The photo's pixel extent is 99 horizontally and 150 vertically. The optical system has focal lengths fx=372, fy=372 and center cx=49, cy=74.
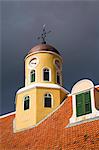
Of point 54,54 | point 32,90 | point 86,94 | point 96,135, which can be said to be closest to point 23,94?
point 32,90

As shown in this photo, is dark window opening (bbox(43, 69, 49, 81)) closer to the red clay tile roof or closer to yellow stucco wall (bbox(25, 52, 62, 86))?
yellow stucco wall (bbox(25, 52, 62, 86))

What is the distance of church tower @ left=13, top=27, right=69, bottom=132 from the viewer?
25.0 m

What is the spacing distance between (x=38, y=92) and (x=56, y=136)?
16.1ft

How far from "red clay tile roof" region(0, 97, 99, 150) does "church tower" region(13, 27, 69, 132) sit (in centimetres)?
72

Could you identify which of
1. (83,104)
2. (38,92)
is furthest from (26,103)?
(83,104)

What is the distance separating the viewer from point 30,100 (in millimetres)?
25469

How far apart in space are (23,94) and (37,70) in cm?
204

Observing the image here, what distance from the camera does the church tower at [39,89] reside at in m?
25.0

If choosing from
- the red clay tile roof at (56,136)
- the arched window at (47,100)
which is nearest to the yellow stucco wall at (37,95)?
the arched window at (47,100)

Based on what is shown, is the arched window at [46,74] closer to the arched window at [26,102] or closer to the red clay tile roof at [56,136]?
the arched window at [26,102]

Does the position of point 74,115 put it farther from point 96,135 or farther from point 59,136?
point 96,135

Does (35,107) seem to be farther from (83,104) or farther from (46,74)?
(83,104)

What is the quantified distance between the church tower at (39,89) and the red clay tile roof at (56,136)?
724mm

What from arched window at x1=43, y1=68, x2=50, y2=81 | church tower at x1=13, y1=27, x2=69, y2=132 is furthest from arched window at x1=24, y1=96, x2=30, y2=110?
arched window at x1=43, y1=68, x2=50, y2=81
